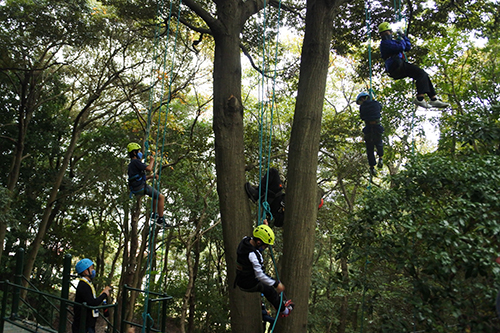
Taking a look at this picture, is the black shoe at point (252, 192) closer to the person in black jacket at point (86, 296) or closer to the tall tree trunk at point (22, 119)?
the person in black jacket at point (86, 296)

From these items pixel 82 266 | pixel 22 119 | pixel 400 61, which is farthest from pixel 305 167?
pixel 22 119

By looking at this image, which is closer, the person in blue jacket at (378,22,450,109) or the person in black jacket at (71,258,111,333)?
the person in black jacket at (71,258,111,333)

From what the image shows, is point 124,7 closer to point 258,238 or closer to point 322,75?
point 322,75

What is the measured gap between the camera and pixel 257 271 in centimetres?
381

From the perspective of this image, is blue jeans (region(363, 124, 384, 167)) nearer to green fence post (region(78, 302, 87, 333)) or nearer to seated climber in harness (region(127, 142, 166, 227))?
seated climber in harness (region(127, 142, 166, 227))

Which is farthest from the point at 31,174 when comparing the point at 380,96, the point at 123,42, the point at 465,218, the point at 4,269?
the point at 465,218

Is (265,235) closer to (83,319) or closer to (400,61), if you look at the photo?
(83,319)

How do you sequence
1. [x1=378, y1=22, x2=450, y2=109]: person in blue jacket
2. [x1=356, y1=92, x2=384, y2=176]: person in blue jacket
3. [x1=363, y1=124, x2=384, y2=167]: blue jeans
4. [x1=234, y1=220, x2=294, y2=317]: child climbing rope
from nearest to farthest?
[x1=234, y1=220, x2=294, y2=317]: child climbing rope
[x1=378, y1=22, x2=450, y2=109]: person in blue jacket
[x1=356, y1=92, x2=384, y2=176]: person in blue jacket
[x1=363, y1=124, x2=384, y2=167]: blue jeans

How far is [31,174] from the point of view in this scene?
13.1m

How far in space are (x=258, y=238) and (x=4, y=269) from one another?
12871 mm

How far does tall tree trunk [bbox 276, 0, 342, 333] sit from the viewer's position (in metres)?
4.10

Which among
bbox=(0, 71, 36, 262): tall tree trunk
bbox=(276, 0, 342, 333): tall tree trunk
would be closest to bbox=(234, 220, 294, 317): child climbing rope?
bbox=(276, 0, 342, 333): tall tree trunk

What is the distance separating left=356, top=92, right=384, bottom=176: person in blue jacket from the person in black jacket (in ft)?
12.0

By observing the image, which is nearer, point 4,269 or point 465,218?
point 465,218
